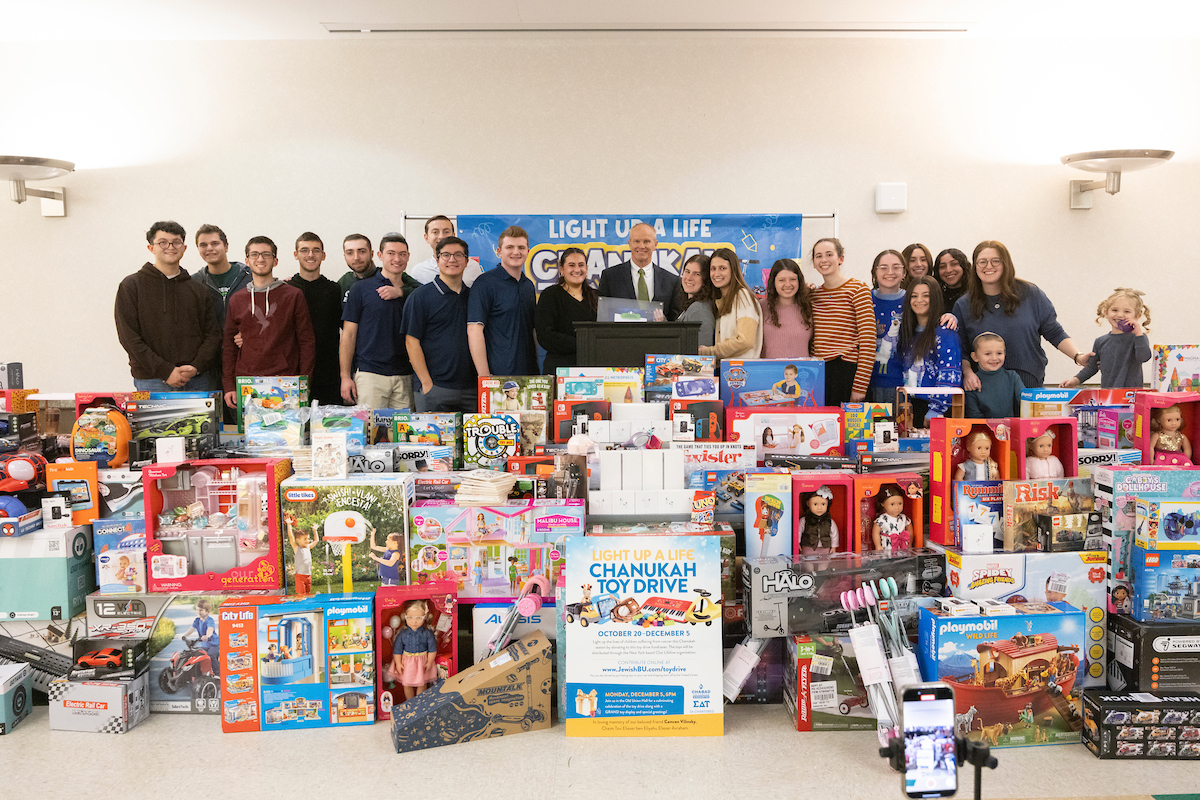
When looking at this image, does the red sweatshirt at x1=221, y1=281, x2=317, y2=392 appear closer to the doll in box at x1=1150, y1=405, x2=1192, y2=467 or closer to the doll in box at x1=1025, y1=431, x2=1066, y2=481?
the doll in box at x1=1025, y1=431, x2=1066, y2=481

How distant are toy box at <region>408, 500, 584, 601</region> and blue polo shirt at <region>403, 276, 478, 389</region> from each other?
1.73 meters

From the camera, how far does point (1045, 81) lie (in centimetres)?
565

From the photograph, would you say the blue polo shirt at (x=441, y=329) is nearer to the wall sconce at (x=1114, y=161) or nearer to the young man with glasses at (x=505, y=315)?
the young man with glasses at (x=505, y=315)

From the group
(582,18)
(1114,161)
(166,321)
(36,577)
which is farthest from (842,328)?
(36,577)

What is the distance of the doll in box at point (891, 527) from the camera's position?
9.04ft

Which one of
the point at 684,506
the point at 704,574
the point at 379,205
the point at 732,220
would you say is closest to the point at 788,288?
the point at 732,220

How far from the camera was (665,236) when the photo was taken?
5230 mm

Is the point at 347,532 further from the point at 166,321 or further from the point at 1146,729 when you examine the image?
the point at 1146,729

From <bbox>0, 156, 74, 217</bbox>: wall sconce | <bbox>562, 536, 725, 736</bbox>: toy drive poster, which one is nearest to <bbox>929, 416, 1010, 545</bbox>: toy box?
<bbox>562, 536, 725, 736</bbox>: toy drive poster

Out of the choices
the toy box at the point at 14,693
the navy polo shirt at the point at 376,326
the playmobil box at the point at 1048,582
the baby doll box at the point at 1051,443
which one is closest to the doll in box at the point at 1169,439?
the baby doll box at the point at 1051,443

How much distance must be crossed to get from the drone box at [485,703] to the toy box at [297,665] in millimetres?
198

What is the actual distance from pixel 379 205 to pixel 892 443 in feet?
13.4

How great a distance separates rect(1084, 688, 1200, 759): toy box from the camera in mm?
2256

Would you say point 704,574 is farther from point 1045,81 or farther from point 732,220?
point 1045,81
